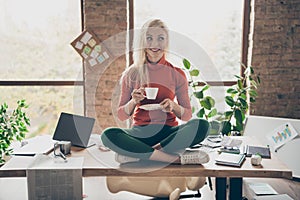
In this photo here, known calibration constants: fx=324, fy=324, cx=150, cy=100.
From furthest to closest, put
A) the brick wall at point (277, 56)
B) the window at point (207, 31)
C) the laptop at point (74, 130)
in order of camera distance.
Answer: the window at point (207, 31) < the brick wall at point (277, 56) < the laptop at point (74, 130)

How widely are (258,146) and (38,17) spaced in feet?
8.43

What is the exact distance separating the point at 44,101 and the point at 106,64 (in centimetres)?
82

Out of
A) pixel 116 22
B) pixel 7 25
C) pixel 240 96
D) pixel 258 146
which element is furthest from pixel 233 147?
pixel 7 25

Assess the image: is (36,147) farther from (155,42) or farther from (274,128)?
(274,128)

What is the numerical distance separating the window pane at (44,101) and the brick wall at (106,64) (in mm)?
190

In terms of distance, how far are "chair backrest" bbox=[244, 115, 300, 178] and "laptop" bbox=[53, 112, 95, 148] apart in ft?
5.58

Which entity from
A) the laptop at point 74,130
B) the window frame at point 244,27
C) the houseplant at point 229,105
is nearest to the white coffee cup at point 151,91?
the laptop at point 74,130

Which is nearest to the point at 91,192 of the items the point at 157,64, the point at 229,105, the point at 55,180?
the point at 55,180

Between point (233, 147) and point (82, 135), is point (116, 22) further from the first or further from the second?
point (233, 147)

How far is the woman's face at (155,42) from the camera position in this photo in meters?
2.22

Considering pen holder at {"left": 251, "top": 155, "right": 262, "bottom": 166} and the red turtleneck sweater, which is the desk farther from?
the red turtleneck sweater

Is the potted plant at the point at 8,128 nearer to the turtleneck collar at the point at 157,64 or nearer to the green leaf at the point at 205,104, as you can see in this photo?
the turtleneck collar at the point at 157,64

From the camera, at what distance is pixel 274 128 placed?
306 centimetres

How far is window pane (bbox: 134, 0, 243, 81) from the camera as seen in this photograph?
3428mm
